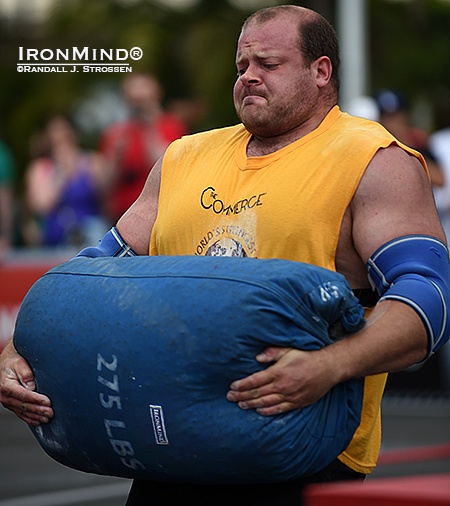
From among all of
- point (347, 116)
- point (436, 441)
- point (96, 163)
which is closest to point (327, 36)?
point (347, 116)

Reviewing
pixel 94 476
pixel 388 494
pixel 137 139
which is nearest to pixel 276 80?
pixel 388 494

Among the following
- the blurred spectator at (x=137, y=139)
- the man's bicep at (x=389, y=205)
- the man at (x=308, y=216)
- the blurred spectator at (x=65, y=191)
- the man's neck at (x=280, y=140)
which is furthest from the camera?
the blurred spectator at (x=65, y=191)

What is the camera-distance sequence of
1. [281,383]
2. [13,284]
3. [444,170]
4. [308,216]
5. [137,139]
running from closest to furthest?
1. [281,383]
2. [308,216]
3. [137,139]
4. [444,170]
5. [13,284]

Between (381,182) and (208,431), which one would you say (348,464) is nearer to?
(208,431)

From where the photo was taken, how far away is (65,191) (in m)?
10.8

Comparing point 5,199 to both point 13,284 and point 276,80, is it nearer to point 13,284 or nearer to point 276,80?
point 13,284

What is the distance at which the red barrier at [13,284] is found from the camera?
1059 centimetres

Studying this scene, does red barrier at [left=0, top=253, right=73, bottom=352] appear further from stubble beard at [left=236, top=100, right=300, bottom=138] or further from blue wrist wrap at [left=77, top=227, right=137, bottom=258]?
stubble beard at [left=236, top=100, right=300, bottom=138]

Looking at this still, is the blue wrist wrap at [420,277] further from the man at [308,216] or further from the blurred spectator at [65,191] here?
the blurred spectator at [65,191]

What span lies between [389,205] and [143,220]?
82cm

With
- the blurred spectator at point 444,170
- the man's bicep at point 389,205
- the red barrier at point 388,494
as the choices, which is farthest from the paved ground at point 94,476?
the red barrier at point 388,494

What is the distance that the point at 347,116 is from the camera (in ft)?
10.9

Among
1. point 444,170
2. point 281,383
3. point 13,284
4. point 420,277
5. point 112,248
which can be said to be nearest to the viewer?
point 281,383

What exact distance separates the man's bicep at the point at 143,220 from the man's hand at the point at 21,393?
51 centimetres
